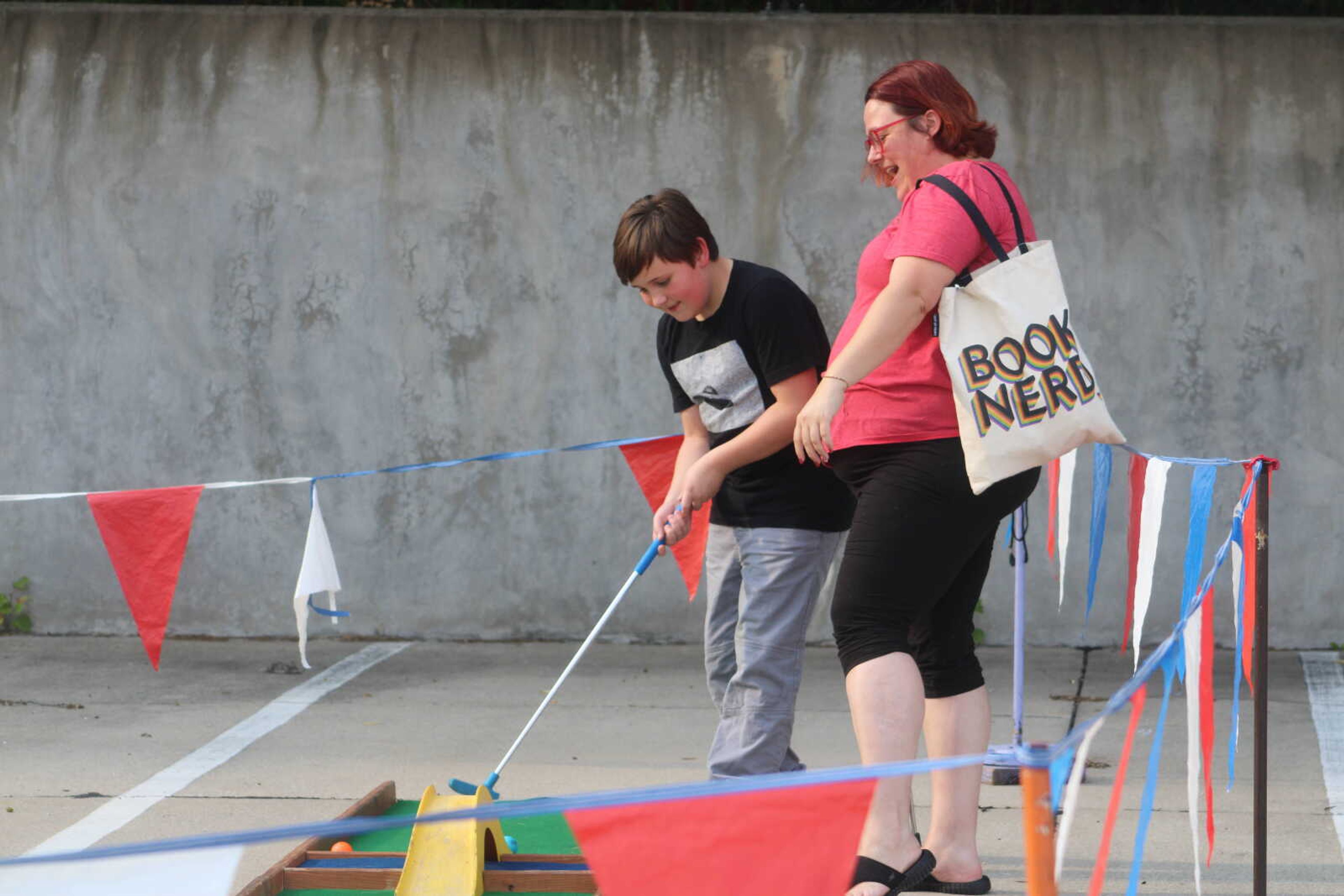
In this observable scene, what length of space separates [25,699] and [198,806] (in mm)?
1836

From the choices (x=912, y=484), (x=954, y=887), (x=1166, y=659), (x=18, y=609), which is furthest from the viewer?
(x=18, y=609)

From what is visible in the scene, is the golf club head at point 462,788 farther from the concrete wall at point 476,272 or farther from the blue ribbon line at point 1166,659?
the concrete wall at point 476,272

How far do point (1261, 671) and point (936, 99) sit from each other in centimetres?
133

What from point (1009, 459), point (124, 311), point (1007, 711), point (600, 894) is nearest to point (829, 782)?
point (600, 894)

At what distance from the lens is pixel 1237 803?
13.7 feet

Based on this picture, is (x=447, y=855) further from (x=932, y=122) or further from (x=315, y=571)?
(x=932, y=122)

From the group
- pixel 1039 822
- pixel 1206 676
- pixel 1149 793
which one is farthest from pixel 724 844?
pixel 1206 676

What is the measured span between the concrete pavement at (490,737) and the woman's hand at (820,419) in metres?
1.25

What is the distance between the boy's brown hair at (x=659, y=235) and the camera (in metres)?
3.46

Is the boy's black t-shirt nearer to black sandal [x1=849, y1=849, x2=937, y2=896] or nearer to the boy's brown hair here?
the boy's brown hair

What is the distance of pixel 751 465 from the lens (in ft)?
11.7

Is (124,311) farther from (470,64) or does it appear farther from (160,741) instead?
(160,741)

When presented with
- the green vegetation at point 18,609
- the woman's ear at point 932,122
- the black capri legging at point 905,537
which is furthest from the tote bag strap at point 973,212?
the green vegetation at point 18,609

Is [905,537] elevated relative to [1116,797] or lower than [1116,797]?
elevated
